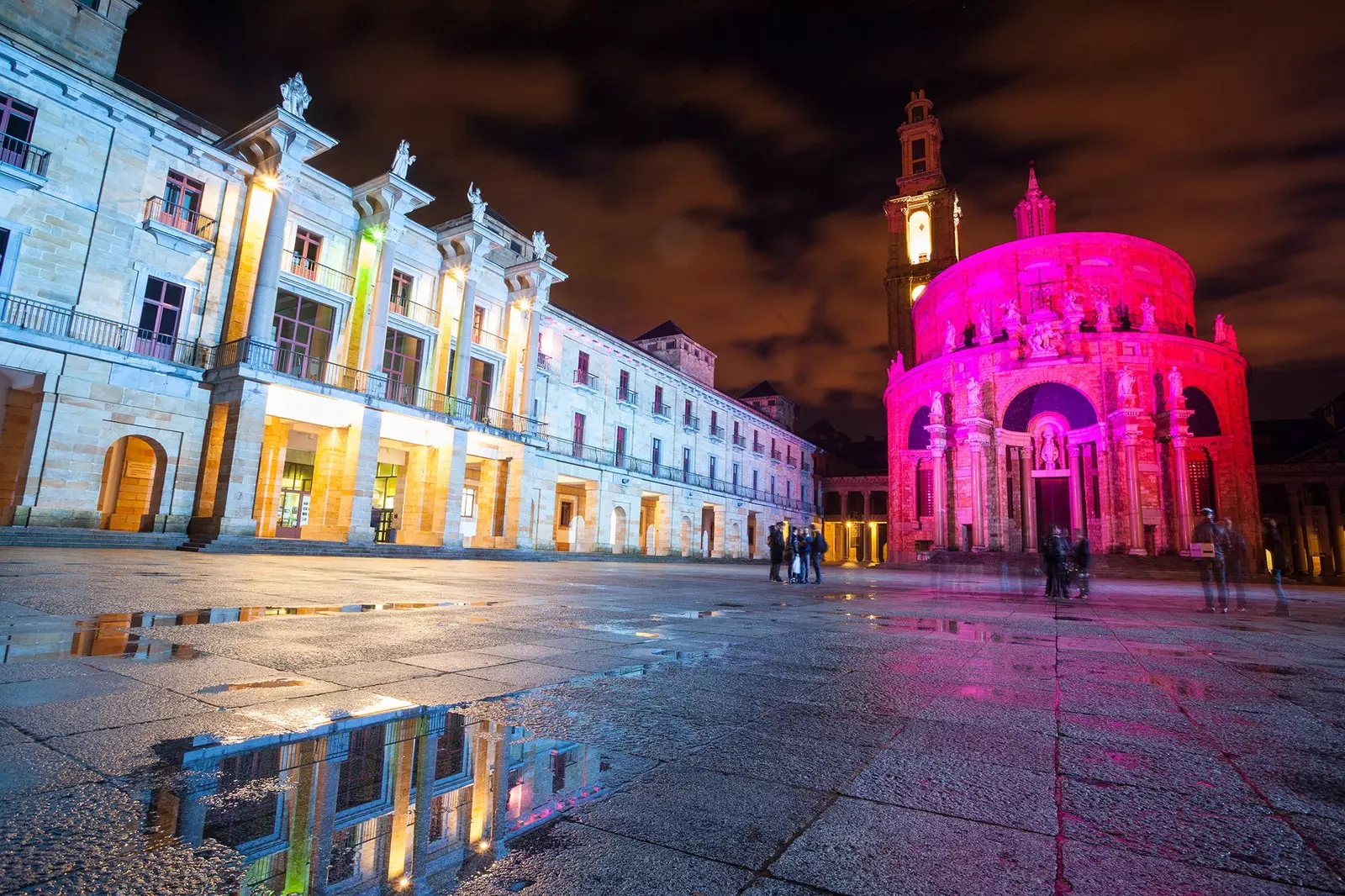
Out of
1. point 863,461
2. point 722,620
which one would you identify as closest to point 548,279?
point 722,620

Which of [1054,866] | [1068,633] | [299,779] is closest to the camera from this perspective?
[1054,866]

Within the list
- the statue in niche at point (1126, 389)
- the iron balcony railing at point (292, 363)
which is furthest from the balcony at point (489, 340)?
the statue in niche at point (1126, 389)

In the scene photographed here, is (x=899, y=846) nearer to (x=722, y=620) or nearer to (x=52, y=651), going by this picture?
(x=52, y=651)

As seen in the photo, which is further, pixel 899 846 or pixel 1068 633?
pixel 1068 633

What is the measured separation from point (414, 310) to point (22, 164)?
1148 centimetres

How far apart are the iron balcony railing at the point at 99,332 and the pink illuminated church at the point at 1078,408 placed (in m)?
30.9

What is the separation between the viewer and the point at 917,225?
53.6 m

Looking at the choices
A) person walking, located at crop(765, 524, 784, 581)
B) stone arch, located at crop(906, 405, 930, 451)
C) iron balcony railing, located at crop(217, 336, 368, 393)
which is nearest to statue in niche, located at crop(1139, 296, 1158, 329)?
stone arch, located at crop(906, 405, 930, 451)

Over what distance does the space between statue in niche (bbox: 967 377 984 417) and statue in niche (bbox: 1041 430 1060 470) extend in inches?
159

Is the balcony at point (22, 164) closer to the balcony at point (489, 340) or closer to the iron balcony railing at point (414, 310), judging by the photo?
the iron balcony railing at point (414, 310)

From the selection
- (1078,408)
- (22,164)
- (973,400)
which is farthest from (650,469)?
(22,164)

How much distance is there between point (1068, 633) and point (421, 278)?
1041 inches

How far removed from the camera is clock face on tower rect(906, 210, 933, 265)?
52.9 metres

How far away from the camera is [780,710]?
2.77 m
